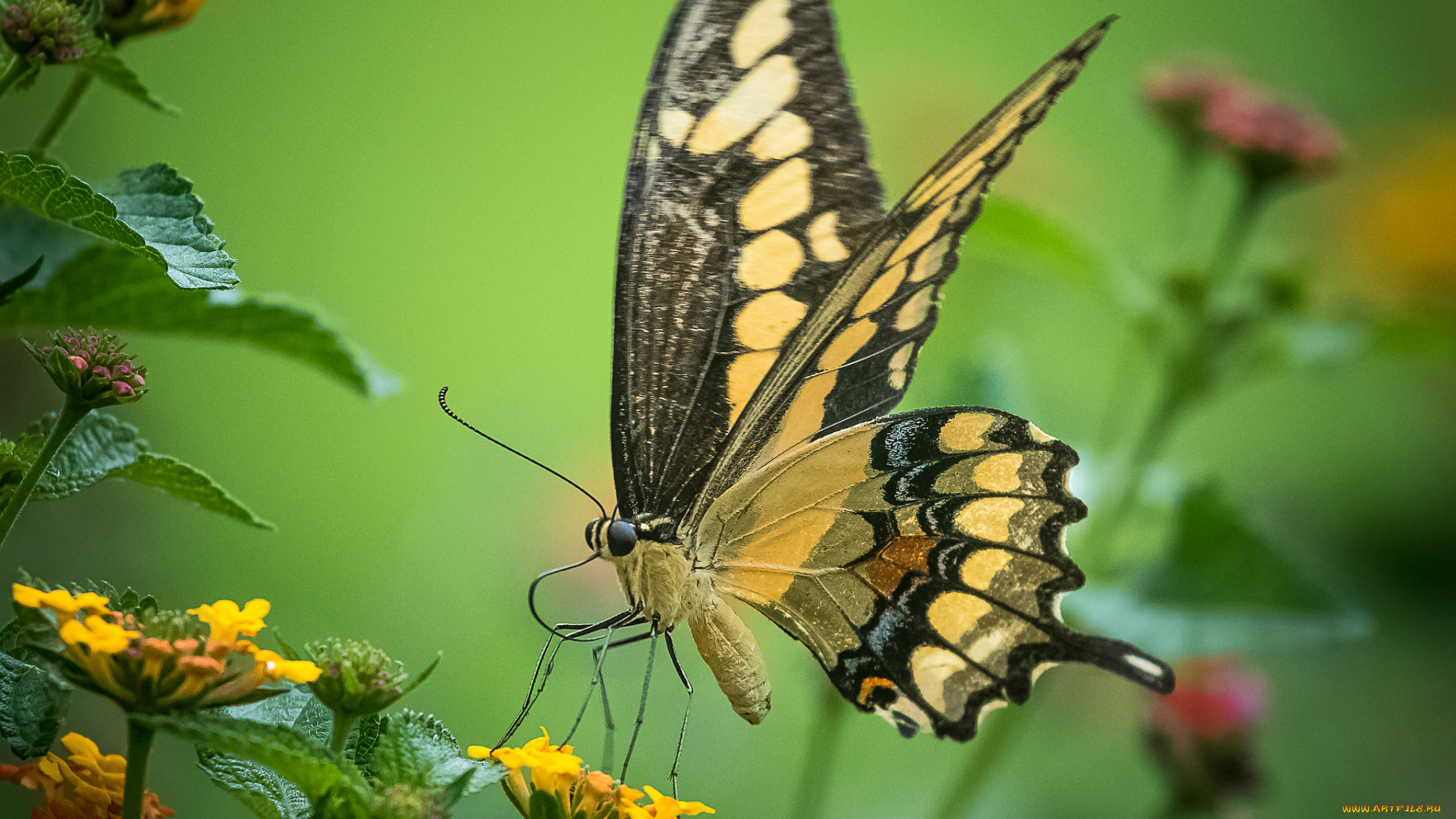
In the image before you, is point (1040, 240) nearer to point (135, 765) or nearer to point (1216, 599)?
point (1216, 599)

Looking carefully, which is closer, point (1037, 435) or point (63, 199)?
point (63, 199)

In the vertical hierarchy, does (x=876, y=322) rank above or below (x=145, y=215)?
above

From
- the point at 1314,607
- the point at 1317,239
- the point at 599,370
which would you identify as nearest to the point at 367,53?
the point at 599,370

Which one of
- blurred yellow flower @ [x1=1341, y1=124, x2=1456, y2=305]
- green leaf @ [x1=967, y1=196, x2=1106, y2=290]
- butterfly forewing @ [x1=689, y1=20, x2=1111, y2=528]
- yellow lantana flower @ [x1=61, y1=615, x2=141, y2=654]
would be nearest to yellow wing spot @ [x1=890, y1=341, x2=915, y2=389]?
butterfly forewing @ [x1=689, y1=20, x2=1111, y2=528]

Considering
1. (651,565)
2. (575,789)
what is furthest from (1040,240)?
(575,789)

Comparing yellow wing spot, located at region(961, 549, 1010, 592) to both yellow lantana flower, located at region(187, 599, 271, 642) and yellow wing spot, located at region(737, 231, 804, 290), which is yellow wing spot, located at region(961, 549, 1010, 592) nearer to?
yellow wing spot, located at region(737, 231, 804, 290)

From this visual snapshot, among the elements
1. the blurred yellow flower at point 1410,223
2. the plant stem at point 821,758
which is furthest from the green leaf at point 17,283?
the blurred yellow flower at point 1410,223

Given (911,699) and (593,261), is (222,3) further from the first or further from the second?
(911,699)
